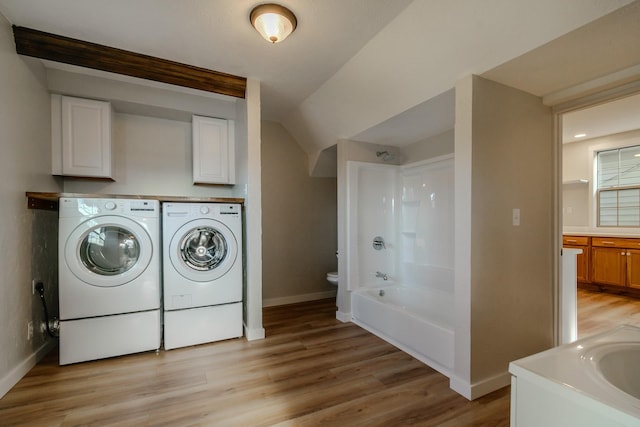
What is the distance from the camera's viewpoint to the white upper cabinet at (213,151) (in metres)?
2.87

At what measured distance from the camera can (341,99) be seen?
2592mm

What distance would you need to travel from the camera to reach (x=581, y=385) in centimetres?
76

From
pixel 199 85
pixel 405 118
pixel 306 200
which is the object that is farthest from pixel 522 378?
pixel 306 200

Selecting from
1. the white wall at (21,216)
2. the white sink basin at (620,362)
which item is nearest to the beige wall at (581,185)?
the white sink basin at (620,362)

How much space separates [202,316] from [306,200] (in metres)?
1.97

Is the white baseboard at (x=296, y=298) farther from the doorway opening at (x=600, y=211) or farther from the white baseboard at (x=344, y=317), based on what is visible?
the doorway opening at (x=600, y=211)

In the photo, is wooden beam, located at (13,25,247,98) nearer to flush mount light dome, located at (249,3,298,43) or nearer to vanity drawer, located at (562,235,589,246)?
flush mount light dome, located at (249,3,298,43)

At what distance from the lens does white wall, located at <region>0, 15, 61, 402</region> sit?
5.60 ft

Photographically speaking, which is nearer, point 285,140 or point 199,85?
point 199,85

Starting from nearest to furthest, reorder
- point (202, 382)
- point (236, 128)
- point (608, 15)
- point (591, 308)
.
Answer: point (608, 15)
point (202, 382)
point (236, 128)
point (591, 308)

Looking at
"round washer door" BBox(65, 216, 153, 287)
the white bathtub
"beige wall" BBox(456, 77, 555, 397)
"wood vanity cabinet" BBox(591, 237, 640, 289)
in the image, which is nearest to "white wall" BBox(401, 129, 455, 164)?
"beige wall" BBox(456, 77, 555, 397)

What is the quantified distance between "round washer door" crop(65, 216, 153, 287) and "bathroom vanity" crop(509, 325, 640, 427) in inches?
96.6

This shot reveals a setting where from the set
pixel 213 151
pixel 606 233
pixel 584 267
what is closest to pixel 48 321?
pixel 213 151

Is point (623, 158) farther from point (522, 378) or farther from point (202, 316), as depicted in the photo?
point (202, 316)
